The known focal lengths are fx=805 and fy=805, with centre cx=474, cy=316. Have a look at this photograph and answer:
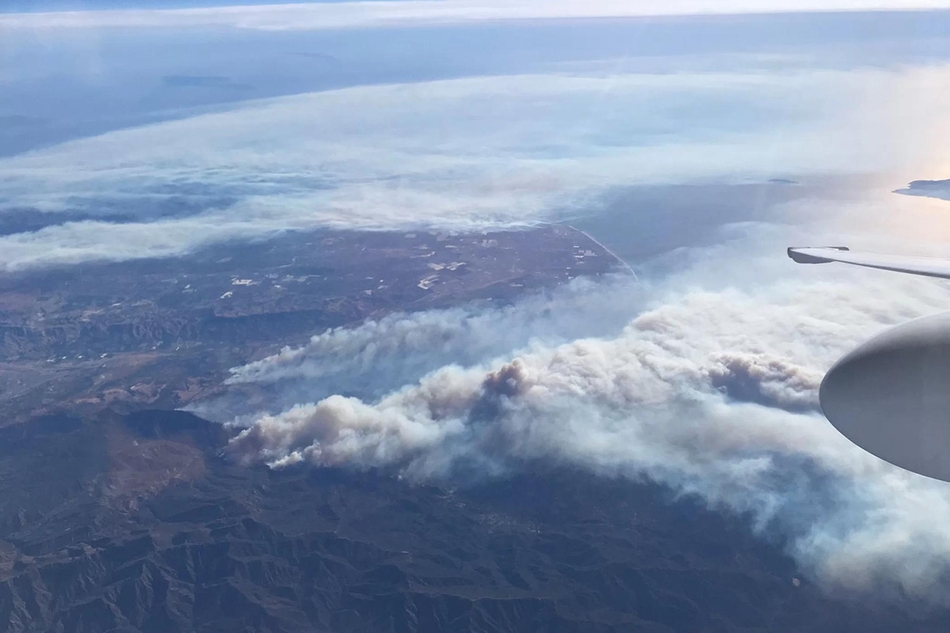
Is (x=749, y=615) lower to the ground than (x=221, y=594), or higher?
higher

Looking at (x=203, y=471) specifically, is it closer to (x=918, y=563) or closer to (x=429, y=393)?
(x=429, y=393)

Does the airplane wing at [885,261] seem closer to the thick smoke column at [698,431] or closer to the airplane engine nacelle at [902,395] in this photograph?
the airplane engine nacelle at [902,395]

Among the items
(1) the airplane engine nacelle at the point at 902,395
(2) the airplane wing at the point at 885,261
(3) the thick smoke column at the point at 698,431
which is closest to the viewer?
(1) the airplane engine nacelle at the point at 902,395

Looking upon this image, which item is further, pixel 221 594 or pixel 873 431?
pixel 221 594

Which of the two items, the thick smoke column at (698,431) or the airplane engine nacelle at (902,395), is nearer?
the airplane engine nacelle at (902,395)

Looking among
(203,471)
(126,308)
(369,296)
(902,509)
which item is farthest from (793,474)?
(126,308)

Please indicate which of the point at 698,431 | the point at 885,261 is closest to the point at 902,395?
the point at 885,261

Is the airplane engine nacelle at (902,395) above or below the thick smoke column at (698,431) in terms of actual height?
above

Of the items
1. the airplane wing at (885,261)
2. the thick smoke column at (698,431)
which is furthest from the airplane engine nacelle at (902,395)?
the thick smoke column at (698,431)

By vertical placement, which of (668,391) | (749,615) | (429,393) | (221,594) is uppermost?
(668,391)
